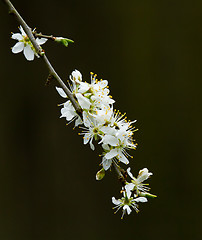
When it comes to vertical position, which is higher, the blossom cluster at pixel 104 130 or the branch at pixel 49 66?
the branch at pixel 49 66

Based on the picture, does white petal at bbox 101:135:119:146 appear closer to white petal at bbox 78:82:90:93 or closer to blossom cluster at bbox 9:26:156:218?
blossom cluster at bbox 9:26:156:218

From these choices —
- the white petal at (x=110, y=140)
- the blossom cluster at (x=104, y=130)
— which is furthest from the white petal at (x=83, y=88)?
the white petal at (x=110, y=140)

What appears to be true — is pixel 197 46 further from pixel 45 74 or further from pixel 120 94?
pixel 45 74

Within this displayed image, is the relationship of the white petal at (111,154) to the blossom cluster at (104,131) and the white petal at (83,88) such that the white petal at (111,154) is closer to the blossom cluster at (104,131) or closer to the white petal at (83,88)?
the blossom cluster at (104,131)

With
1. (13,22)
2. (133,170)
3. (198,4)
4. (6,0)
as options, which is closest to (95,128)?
(6,0)

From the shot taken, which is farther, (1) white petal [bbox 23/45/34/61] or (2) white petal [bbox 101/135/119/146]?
(1) white petal [bbox 23/45/34/61]

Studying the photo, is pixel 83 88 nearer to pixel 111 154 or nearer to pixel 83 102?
pixel 83 102

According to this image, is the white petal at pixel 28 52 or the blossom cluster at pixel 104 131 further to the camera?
the white petal at pixel 28 52

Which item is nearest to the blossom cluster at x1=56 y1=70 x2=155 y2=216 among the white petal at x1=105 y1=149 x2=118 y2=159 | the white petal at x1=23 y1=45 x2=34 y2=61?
the white petal at x1=105 y1=149 x2=118 y2=159

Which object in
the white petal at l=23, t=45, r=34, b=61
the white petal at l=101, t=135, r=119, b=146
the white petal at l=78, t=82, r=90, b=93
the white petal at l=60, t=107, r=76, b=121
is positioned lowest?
the white petal at l=101, t=135, r=119, b=146

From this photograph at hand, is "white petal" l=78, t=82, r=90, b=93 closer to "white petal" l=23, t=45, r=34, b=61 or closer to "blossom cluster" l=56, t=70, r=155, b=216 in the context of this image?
"blossom cluster" l=56, t=70, r=155, b=216

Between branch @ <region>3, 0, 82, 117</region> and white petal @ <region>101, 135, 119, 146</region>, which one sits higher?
branch @ <region>3, 0, 82, 117</region>

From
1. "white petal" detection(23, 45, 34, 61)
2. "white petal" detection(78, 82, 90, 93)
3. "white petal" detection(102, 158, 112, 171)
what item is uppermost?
"white petal" detection(23, 45, 34, 61)
